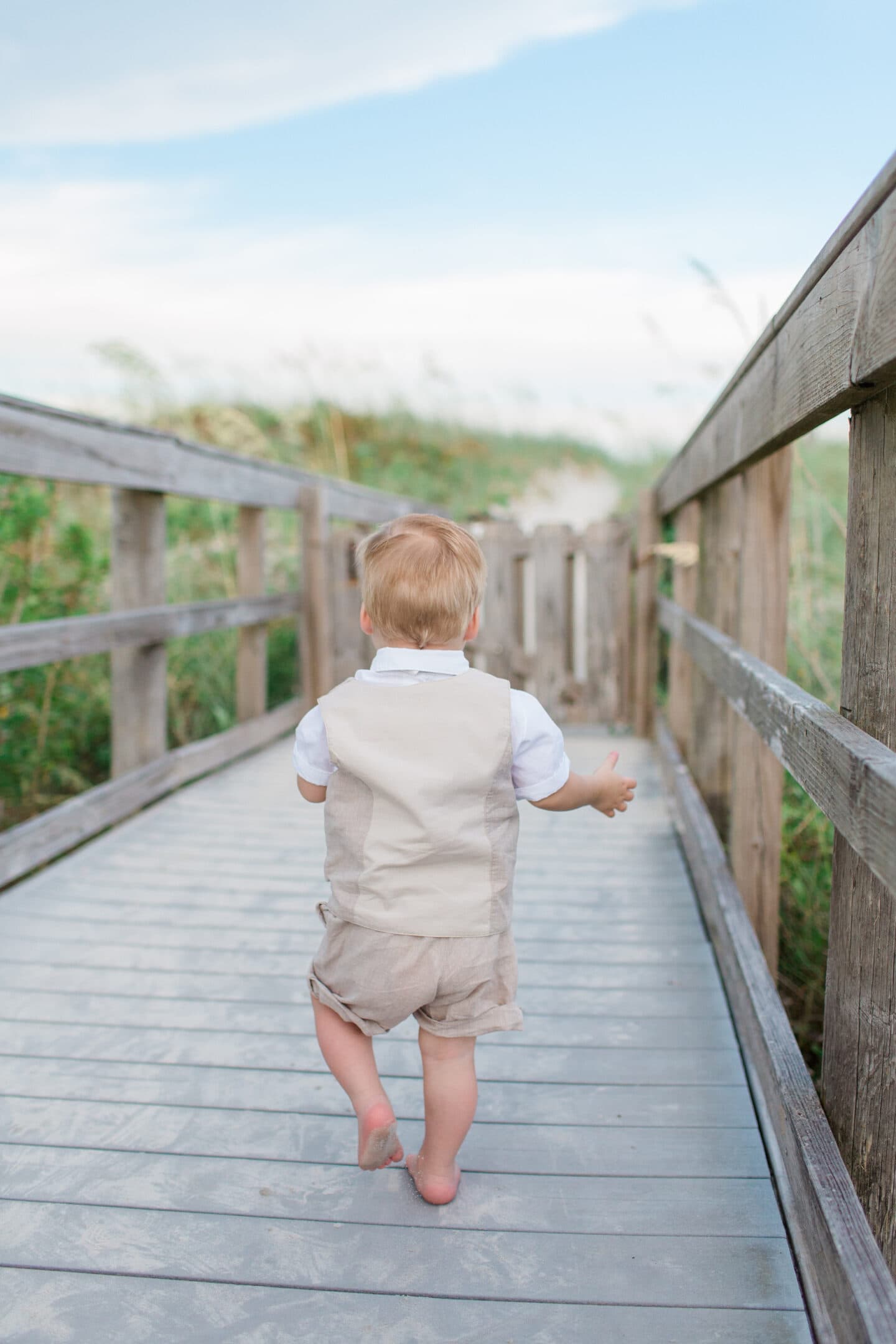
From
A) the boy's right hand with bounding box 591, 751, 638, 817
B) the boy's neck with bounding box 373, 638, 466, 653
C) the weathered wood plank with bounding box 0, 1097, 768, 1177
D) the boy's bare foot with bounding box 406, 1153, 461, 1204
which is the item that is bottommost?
the weathered wood plank with bounding box 0, 1097, 768, 1177

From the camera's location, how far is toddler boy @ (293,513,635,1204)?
1.65 meters

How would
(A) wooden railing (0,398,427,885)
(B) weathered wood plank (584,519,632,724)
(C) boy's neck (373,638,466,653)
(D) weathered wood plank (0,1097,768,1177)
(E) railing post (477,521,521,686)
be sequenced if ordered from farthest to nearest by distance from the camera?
(E) railing post (477,521,521,686), (B) weathered wood plank (584,519,632,724), (A) wooden railing (0,398,427,885), (D) weathered wood plank (0,1097,768,1177), (C) boy's neck (373,638,466,653)

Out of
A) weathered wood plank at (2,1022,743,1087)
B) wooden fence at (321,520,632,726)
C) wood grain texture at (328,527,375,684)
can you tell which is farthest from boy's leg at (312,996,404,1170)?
wood grain texture at (328,527,375,684)

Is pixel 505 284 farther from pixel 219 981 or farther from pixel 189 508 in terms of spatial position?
pixel 219 981

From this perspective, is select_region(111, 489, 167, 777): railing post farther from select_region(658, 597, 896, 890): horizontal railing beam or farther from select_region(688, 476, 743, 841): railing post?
select_region(658, 597, 896, 890): horizontal railing beam

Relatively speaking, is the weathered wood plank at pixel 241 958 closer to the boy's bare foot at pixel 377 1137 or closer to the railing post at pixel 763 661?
the railing post at pixel 763 661

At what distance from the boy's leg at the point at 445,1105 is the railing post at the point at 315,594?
430 centimetres

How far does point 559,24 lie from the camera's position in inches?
590

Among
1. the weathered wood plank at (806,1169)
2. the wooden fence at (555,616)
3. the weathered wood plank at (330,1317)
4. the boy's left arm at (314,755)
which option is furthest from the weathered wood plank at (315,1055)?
the wooden fence at (555,616)

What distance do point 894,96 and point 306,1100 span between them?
2539 millimetres

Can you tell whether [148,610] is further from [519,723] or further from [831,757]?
[831,757]

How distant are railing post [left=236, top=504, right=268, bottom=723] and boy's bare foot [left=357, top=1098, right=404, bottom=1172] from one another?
3979 millimetres

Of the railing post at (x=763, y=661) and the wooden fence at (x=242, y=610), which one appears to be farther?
the wooden fence at (x=242, y=610)

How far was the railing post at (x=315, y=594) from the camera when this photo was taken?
5.95 m
